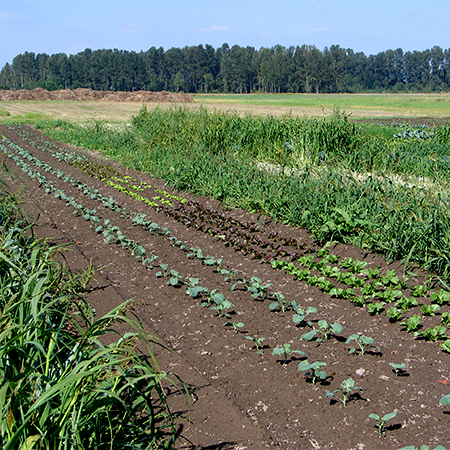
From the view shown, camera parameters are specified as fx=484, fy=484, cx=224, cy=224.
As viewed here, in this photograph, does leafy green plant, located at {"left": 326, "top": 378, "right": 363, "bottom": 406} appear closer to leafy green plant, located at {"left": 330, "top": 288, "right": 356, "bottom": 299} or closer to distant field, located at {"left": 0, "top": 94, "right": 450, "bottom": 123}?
leafy green plant, located at {"left": 330, "top": 288, "right": 356, "bottom": 299}

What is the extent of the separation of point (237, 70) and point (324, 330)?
377ft

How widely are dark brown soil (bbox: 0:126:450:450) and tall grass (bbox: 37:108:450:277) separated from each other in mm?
381

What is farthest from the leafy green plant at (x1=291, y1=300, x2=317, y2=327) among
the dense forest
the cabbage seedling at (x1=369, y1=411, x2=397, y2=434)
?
the dense forest

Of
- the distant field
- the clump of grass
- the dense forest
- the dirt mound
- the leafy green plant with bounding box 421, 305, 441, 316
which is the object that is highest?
the dense forest

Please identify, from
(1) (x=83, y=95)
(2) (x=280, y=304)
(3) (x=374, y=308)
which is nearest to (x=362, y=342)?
(3) (x=374, y=308)

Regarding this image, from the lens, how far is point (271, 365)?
132 inches

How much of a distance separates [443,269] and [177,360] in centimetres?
285

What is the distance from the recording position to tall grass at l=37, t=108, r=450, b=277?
5246 mm

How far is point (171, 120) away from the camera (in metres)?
12.7

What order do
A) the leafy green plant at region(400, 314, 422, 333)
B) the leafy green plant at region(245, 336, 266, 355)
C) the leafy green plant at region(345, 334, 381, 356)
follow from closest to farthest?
the leafy green plant at region(345, 334, 381, 356) → the leafy green plant at region(245, 336, 266, 355) → the leafy green plant at region(400, 314, 422, 333)

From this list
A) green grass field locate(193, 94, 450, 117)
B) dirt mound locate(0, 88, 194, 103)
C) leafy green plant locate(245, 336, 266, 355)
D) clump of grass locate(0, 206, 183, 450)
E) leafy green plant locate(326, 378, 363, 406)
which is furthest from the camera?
dirt mound locate(0, 88, 194, 103)

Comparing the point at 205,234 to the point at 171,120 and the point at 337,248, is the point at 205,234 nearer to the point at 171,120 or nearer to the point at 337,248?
the point at 337,248

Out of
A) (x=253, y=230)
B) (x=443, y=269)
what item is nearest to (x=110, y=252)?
(x=253, y=230)

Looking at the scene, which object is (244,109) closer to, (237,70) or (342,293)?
(342,293)
